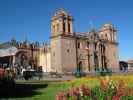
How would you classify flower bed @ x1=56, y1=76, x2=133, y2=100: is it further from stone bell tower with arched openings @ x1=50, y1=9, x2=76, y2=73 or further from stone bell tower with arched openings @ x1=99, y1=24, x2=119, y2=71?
stone bell tower with arched openings @ x1=99, y1=24, x2=119, y2=71

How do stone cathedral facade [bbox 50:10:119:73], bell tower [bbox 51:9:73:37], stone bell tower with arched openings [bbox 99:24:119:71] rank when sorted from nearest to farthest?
stone cathedral facade [bbox 50:10:119:73] < bell tower [bbox 51:9:73:37] < stone bell tower with arched openings [bbox 99:24:119:71]

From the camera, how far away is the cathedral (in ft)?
193

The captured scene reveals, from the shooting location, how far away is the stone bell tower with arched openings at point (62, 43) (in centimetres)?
5769

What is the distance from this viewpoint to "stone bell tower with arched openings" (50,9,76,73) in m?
57.7

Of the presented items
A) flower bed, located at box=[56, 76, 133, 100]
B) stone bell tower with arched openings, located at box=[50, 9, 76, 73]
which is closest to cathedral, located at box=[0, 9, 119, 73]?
stone bell tower with arched openings, located at box=[50, 9, 76, 73]

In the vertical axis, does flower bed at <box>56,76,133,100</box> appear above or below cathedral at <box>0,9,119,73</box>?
below

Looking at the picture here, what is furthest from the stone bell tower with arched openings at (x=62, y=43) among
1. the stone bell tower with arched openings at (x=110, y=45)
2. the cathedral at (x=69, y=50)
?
the stone bell tower with arched openings at (x=110, y=45)

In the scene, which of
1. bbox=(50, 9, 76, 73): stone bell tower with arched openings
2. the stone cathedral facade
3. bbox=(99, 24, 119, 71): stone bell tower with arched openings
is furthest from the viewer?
bbox=(99, 24, 119, 71): stone bell tower with arched openings

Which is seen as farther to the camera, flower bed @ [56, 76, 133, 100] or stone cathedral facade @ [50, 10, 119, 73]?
stone cathedral facade @ [50, 10, 119, 73]

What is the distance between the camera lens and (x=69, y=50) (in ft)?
196

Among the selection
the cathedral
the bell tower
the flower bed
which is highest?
the bell tower

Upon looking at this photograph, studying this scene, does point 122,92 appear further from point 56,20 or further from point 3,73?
point 56,20

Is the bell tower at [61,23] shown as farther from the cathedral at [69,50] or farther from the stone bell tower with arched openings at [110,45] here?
the stone bell tower with arched openings at [110,45]

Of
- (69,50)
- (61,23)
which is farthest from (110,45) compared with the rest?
(61,23)
